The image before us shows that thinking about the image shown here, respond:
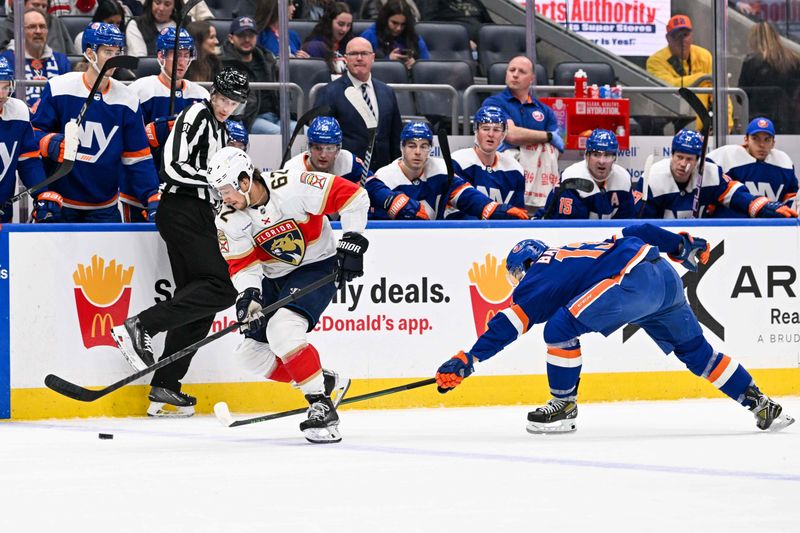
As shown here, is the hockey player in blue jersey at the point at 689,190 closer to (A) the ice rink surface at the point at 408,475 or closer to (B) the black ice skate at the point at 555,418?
(A) the ice rink surface at the point at 408,475

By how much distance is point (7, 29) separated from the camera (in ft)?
21.1

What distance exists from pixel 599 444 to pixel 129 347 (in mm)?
1982

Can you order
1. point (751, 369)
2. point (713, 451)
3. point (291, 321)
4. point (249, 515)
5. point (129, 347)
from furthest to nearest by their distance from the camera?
point (751, 369), point (129, 347), point (291, 321), point (713, 451), point (249, 515)

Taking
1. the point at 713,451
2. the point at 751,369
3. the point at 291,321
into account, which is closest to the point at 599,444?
the point at 713,451

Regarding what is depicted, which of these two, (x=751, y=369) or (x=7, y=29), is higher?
(x=7, y=29)

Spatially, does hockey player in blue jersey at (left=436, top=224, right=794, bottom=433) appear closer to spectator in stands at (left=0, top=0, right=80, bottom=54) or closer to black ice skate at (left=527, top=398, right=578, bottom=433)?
black ice skate at (left=527, top=398, right=578, bottom=433)

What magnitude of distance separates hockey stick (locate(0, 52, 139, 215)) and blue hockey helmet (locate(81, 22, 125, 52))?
Result: 0.31 ft

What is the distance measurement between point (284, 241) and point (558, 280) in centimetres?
107

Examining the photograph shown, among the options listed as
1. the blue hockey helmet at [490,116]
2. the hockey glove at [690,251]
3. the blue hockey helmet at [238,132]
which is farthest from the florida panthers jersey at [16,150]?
the hockey glove at [690,251]

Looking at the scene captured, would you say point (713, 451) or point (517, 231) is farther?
point (517, 231)

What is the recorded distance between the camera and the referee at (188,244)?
5504mm

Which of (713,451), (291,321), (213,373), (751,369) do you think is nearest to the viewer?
(713,451)

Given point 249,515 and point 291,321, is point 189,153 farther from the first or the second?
point 249,515

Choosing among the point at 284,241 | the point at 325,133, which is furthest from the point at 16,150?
the point at 284,241
